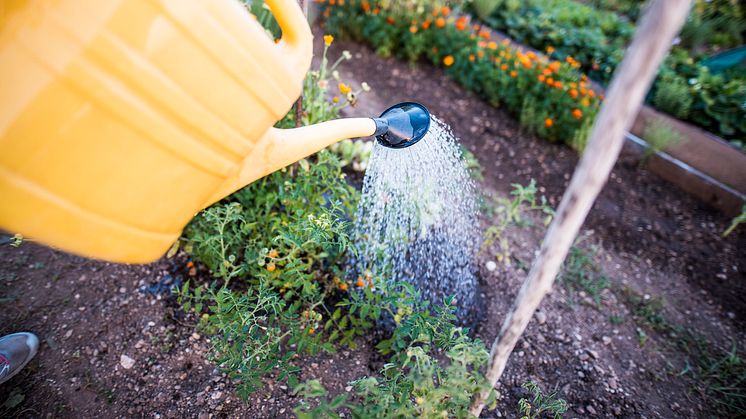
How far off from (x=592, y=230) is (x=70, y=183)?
2.66 meters

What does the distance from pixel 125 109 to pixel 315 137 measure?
46 centimetres

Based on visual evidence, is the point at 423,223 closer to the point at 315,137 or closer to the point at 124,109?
the point at 315,137

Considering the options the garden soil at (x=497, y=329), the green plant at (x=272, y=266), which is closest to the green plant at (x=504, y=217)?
the garden soil at (x=497, y=329)

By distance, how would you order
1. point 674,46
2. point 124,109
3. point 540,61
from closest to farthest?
1. point 124,109
2. point 540,61
3. point 674,46

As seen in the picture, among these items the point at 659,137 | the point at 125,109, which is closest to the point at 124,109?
the point at 125,109

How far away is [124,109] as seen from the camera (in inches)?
26.2

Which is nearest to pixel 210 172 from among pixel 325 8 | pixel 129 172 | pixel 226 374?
pixel 129 172

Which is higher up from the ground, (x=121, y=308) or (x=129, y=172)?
(x=129, y=172)

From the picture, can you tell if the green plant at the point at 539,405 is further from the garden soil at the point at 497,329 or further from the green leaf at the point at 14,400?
the green leaf at the point at 14,400

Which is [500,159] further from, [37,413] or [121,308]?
[37,413]

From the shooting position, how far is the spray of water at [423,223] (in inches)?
65.9

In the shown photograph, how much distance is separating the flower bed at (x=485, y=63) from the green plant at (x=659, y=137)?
48 cm

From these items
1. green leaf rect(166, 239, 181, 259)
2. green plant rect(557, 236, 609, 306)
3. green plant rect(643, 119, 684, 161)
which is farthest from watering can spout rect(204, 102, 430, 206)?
green plant rect(643, 119, 684, 161)

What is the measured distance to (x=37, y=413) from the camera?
1.36 meters
